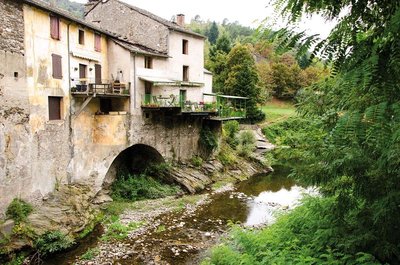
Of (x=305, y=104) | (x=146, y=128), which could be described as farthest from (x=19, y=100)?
(x=305, y=104)

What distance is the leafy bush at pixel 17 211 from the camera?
48.0ft

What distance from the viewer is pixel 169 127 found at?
2559 cm

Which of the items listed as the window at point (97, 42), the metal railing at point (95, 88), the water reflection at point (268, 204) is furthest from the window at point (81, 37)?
the water reflection at point (268, 204)

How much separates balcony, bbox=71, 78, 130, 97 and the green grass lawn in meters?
30.6

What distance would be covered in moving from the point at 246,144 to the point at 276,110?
21.1 metres

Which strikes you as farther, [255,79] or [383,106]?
[255,79]

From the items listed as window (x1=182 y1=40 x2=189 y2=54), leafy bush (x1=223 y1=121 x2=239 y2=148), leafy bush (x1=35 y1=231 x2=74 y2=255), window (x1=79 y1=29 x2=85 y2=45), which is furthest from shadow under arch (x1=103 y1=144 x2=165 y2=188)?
leafy bush (x1=223 y1=121 x2=239 y2=148)

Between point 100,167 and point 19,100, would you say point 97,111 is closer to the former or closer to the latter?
point 100,167

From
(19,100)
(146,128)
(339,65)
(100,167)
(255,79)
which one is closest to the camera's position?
(339,65)

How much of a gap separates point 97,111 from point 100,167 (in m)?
3.36

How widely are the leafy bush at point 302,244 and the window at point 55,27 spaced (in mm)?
13409

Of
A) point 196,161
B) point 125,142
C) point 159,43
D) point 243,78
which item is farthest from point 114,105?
point 243,78

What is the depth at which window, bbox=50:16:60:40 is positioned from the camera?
677 inches

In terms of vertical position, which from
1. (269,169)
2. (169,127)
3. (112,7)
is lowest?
(269,169)
